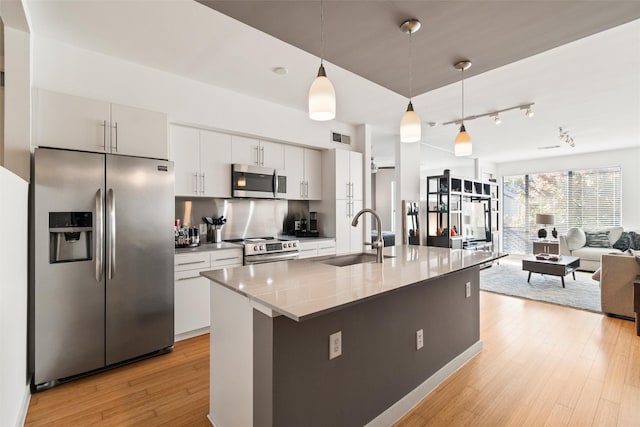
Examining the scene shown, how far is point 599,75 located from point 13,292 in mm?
5180

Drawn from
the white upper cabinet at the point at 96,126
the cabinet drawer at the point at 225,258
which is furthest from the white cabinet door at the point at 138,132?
the cabinet drawer at the point at 225,258

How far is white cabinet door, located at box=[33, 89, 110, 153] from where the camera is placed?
7.80 ft

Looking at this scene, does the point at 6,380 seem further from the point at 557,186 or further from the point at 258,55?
the point at 557,186

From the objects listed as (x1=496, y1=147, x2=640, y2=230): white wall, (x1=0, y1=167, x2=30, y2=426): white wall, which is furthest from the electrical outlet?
(x1=496, y1=147, x2=640, y2=230): white wall

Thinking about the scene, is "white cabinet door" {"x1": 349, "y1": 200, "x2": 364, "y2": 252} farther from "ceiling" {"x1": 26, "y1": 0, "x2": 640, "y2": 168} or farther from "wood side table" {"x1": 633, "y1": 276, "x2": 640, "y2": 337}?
"wood side table" {"x1": 633, "y1": 276, "x2": 640, "y2": 337}

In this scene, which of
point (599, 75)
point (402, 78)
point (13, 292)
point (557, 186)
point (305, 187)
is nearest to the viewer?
point (13, 292)

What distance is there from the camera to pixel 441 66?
8.24 feet

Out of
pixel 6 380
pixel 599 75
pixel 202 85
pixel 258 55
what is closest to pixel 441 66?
pixel 258 55

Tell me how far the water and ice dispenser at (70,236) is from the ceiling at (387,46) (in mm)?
1458

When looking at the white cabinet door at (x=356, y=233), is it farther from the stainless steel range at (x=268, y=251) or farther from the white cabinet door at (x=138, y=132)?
the white cabinet door at (x=138, y=132)

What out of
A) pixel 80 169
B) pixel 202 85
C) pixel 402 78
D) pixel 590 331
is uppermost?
pixel 202 85

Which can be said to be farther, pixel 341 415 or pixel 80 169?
pixel 80 169

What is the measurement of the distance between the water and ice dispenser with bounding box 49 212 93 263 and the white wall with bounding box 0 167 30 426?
0.17 meters

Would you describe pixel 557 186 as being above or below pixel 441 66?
below
